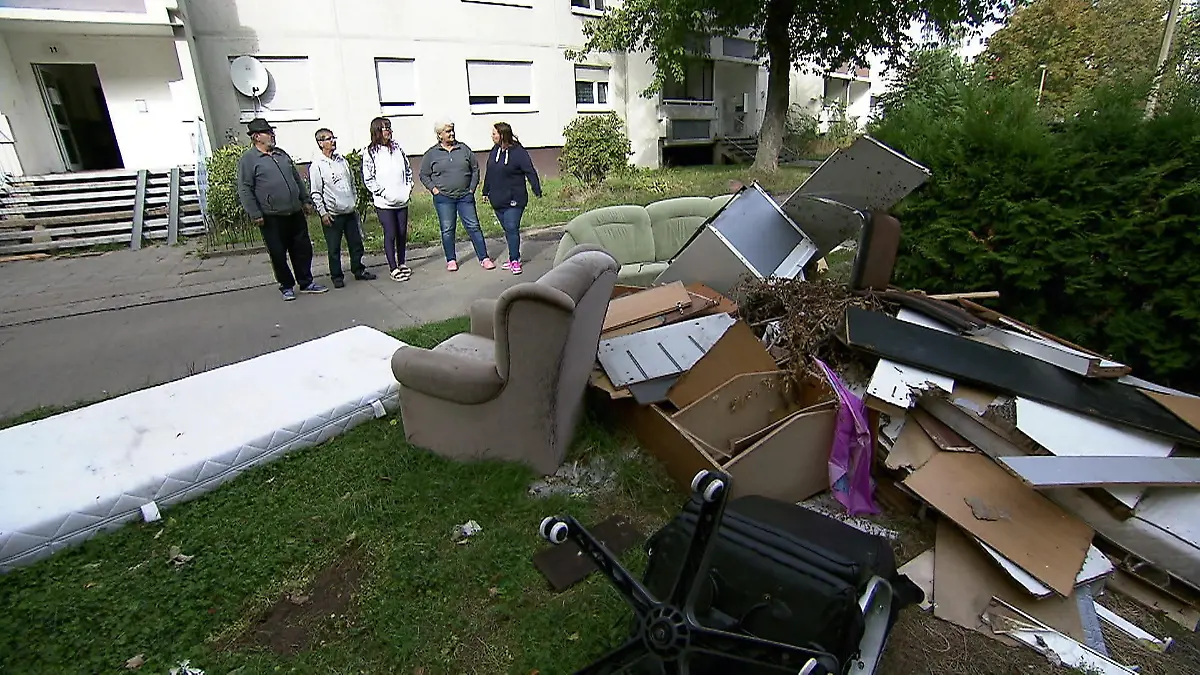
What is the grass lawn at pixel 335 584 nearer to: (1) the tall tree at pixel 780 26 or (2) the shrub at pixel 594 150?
(2) the shrub at pixel 594 150

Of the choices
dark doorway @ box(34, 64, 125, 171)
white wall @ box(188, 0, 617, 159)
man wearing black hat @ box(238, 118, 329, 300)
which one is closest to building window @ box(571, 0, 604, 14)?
white wall @ box(188, 0, 617, 159)

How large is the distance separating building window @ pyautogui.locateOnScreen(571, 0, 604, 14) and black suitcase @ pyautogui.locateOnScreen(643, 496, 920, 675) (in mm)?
15493

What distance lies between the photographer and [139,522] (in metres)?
2.53

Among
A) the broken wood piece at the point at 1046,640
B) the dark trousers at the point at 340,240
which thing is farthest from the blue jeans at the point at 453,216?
the broken wood piece at the point at 1046,640

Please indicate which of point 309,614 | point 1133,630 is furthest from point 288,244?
point 1133,630

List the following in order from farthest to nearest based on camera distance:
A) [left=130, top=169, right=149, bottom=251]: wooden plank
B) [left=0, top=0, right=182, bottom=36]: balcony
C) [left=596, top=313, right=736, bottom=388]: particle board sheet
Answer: [left=0, top=0, right=182, bottom=36]: balcony
[left=130, top=169, right=149, bottom=251]: wooden plank
[left=596, top=313, right=736, bottom=388]: particle board sheet

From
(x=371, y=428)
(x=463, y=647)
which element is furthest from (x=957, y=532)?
(x=371, y=428)

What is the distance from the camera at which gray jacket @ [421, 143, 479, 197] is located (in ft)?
20.1

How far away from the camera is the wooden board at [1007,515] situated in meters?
2.06

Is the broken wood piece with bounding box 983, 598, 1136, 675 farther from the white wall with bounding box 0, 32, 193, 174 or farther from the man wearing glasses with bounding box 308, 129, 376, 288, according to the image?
the white wall with bounding box 0, 32, 193, 174

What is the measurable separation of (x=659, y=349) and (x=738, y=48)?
19267 millimetres

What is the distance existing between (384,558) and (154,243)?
8.94 metres

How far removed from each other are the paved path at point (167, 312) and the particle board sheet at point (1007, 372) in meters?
3.68

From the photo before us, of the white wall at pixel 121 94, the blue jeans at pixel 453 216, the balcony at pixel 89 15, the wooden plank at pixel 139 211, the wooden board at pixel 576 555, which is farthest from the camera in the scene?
the white wall at pixel 121 94
